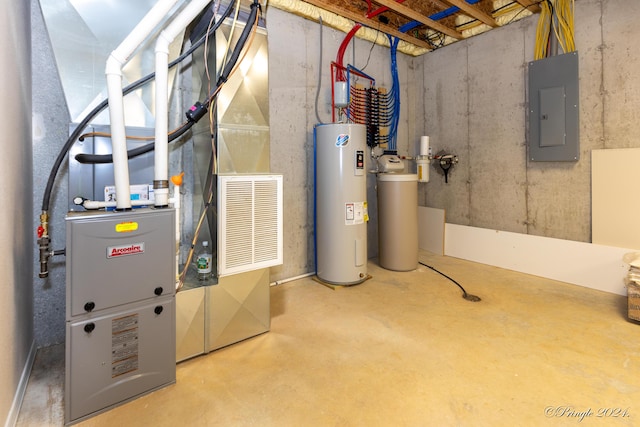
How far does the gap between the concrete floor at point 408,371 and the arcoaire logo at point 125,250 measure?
72 cm

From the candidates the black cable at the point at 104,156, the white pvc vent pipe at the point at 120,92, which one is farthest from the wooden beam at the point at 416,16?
the black cable at the point at 104,156

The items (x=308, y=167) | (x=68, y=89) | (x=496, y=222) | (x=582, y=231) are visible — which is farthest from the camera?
(x=496, y=222)

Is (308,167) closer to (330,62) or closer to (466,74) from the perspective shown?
(330,62)

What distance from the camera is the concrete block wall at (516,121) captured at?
291 centimetres

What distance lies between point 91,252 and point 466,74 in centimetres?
424

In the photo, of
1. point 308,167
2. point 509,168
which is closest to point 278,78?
point 308,167

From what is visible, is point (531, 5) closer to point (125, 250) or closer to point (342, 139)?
point (342, 139)

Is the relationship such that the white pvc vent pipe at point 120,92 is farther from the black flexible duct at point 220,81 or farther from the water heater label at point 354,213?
the water heater label at point 354,213

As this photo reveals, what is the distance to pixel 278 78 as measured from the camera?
317 cm

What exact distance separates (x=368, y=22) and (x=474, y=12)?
1.08 metres

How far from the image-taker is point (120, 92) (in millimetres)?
1572

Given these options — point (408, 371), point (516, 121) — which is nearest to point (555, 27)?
point (516, 121)

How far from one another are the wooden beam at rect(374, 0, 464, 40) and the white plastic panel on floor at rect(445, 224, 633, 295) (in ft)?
7.57

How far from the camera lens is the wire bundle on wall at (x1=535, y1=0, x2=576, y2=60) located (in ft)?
10.1
